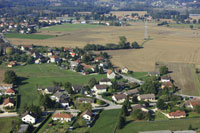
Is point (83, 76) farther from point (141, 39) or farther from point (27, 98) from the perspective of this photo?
point (141, 39)

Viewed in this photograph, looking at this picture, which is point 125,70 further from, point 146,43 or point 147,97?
point 146,43

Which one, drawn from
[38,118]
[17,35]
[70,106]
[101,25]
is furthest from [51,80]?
[101,25]

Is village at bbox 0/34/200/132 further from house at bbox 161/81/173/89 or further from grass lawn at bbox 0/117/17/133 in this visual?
grass lawn at bbox 0/117/17/133

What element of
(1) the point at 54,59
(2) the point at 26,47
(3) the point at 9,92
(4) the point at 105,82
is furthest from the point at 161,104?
(2) the point at 26,47

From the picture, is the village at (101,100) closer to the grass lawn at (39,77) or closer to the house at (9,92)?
the house at (9,92)

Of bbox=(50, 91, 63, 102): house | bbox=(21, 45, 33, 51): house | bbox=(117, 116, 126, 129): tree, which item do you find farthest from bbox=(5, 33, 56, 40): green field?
bbox=(117, 116, 126, 129): tree

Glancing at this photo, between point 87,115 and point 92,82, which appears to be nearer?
point 87,115
